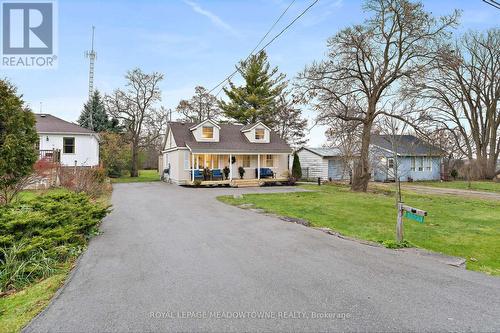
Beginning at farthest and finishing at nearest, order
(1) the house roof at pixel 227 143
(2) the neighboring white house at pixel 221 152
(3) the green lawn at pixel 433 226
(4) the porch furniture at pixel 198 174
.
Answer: (1) the house roof at pixel 227 143, (2) the neighboring white house at pixel 221 152, (4) the porch furniture at pixel 198 174, (3) the green lawn at pixel 433 226

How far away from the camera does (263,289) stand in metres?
3.92

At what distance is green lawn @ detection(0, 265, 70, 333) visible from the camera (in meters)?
3.18

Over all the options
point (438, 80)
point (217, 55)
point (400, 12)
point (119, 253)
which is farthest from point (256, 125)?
point (119, 253)

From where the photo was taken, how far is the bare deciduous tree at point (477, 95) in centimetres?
2877

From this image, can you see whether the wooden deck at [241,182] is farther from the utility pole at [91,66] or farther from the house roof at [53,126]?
the utility pole at [91,66]

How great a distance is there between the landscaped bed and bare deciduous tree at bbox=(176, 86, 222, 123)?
3348cm

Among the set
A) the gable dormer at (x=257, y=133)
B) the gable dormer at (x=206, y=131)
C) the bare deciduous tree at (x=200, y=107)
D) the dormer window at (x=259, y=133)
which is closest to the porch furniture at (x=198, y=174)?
the gable dormer at (x=206, y=131)

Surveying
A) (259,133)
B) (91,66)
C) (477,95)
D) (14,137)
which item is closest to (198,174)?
(259,133)

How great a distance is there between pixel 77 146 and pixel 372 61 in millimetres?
22957

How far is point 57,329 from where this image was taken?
300 cm

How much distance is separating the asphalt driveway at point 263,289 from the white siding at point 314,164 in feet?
74.2

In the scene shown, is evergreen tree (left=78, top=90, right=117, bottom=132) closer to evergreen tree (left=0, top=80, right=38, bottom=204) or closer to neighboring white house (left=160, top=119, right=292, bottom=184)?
neighboring white house (left=160, top=119, right=292, bottom=184)

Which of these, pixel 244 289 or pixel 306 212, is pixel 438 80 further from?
pixel 244 289

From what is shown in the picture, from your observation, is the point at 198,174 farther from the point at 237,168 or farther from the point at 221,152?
the point at 237,168
